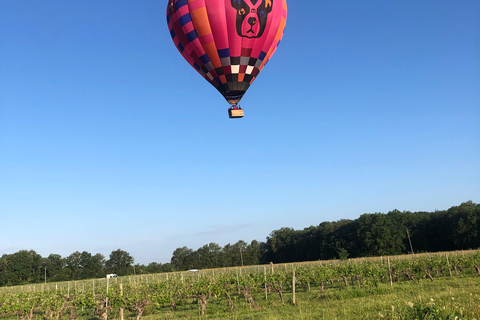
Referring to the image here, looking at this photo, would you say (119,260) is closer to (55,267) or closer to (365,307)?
(55,267)

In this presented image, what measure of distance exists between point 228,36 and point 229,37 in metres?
0.07

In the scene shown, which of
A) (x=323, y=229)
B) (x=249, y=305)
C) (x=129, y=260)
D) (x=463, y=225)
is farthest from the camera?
(x=129, y=260)

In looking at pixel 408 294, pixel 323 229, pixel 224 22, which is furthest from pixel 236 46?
pixel 323 229

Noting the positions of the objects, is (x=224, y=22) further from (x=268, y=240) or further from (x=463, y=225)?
(x=268, y=240)

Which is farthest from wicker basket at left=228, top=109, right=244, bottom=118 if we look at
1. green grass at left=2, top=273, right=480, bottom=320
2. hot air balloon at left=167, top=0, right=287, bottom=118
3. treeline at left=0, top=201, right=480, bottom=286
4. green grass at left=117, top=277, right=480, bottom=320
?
treeline at left=0, top=201, right=480, bottom=286

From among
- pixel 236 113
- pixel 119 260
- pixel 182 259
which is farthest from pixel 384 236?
pixel 119 260

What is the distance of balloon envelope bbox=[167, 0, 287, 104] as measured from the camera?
640 inches

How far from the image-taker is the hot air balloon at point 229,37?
16.2m

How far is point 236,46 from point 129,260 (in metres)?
103

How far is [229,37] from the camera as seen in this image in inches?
654

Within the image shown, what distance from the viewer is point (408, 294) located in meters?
15.4

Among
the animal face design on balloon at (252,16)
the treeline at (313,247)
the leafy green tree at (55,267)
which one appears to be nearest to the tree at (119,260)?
the treeline at (313,247)

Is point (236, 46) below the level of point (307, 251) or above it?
above

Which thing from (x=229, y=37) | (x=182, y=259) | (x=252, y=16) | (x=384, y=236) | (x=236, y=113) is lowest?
(x=182, y=259)
